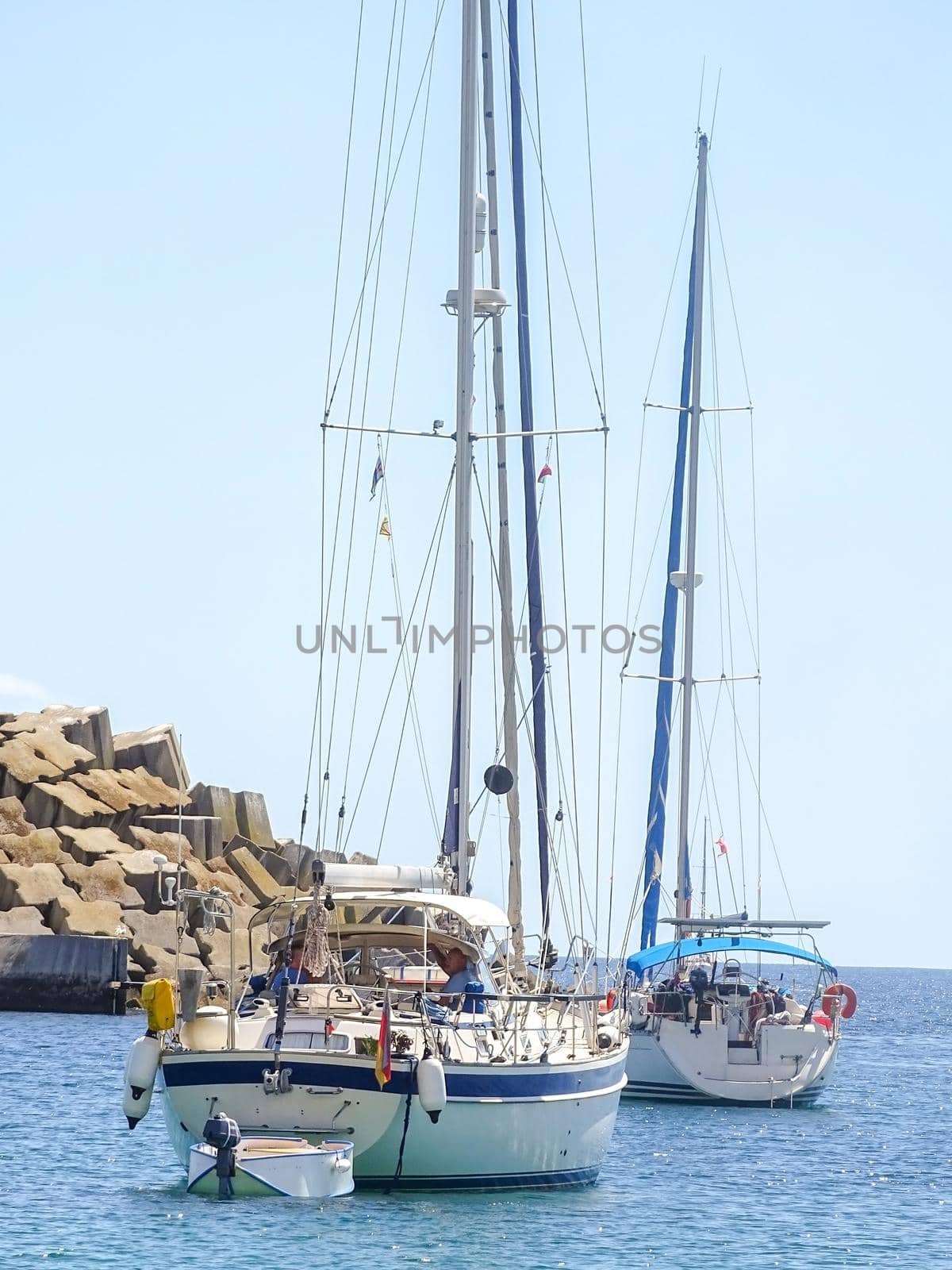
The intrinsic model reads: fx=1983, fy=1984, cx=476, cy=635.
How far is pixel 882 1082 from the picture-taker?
4684cm

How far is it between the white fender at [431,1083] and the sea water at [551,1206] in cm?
115

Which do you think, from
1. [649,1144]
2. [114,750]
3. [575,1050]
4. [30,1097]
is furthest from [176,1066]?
[114,750]

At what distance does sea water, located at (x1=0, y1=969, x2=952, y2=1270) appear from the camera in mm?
17844

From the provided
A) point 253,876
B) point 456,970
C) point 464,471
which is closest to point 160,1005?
point 456,970

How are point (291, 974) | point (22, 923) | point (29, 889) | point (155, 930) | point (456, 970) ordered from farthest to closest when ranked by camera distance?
point (155, 930), point (29, 889), point (22, 923), point (456, 970), point (291, 974)

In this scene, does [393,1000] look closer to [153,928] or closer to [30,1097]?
[30,1097]

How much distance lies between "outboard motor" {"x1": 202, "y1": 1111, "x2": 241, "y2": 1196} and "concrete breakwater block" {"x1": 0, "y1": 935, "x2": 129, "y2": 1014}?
124ft

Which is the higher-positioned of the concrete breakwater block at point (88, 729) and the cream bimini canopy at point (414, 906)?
the concrete breakwater block at point (88, 729)

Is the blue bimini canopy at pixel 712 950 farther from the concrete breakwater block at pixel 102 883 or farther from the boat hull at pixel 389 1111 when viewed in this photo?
the concrete breakwater block at pixel 102 883

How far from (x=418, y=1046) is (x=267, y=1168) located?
73.2 inches

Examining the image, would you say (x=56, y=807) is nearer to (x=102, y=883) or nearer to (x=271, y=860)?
(x=102, y=883)

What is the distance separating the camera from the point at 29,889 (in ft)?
190

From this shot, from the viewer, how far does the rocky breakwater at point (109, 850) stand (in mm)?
56656

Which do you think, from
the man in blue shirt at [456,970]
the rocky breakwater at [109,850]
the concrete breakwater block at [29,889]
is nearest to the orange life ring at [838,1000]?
the man in blue shirt at [456,970]
